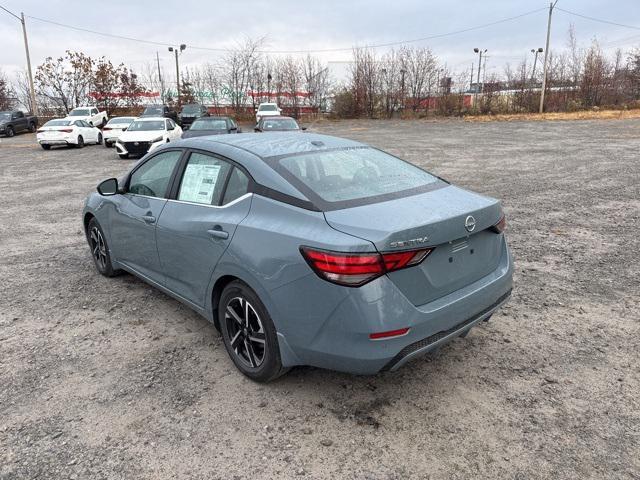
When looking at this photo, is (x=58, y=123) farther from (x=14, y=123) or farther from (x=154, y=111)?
(x=14, y=123)

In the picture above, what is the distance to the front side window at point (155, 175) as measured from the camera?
13.2 ft

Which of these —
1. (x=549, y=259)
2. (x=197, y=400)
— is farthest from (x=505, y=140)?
(x=197, y=400)

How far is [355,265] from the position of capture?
2516 mm

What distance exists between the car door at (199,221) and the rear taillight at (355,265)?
0.79m

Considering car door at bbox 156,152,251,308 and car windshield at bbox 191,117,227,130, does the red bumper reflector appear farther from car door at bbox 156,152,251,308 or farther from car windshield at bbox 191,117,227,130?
car windshield at bbox 191,117,227,130

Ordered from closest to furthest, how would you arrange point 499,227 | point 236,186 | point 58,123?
point 499,227, point 236,186, point 58,123

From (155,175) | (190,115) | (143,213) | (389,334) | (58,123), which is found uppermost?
(190,115)

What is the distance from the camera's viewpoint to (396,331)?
8.50 feet

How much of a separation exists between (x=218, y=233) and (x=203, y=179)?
0.62 m

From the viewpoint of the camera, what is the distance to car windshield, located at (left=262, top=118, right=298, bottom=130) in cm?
1814

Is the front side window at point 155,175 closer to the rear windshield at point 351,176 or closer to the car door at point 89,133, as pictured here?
the rear windshield at point 351,176

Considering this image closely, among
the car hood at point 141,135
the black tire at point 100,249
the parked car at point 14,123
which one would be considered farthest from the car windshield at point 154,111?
the black tire at point 100,249

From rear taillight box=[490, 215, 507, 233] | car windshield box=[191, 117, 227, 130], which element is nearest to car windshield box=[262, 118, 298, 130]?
car windshield box=[191, 117, 227, 130]

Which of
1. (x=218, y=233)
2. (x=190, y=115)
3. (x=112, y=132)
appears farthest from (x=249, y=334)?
(x=190, y=115)
